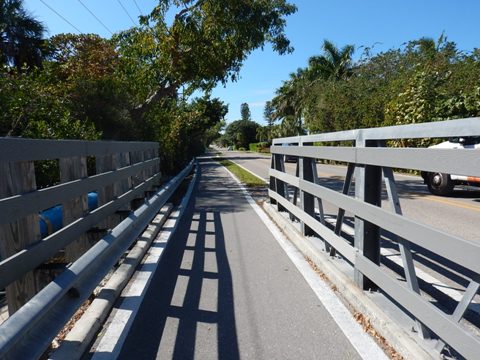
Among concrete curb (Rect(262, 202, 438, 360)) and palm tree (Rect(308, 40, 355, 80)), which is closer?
concrete curb (Rect(262, 202, 438, 360))

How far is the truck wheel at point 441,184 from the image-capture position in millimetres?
11781

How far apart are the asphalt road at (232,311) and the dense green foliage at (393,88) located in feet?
53.9

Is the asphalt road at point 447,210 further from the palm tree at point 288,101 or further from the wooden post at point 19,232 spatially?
the palm tree at point 288,101

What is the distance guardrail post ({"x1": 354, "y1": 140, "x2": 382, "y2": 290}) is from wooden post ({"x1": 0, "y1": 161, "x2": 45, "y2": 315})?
8.86 ft

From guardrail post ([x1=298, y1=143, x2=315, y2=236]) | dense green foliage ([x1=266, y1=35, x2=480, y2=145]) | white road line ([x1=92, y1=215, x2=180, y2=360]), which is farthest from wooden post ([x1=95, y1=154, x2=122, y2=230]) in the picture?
dense green foliage ([x1=266, y1=35, x2=480, y2=145])

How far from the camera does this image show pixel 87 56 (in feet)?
68.7

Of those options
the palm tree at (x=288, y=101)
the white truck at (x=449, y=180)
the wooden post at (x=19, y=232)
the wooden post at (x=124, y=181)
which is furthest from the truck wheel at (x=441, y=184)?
the palm tree at (x=288, y=101)

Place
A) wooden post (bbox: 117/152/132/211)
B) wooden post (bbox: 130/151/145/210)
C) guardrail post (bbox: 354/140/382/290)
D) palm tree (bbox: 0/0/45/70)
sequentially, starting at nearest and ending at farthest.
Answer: guardrail post (bbox: 354/140/382/290)
wooden post (bbox: 117/152/132/211)
wooden post (bbox: 130/151/145/210)
palm tree (bbox: 0/0/45/70)

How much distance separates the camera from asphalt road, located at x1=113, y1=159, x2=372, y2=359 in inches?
130

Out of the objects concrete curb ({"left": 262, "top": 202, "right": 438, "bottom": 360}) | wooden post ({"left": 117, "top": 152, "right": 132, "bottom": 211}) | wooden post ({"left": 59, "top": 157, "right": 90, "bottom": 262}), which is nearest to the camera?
concrete curb ({"left": 262, "top": 202, "right": 438, "bottom": 360})

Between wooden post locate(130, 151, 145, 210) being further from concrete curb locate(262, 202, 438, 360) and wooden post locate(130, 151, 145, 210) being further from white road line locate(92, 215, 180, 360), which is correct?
concrete curb locate(262, 202, 438, 360)

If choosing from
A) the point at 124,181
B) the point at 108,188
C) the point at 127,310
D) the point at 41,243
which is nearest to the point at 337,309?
the point at 127,310

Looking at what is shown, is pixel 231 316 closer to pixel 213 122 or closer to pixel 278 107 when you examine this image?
pixel 213 122

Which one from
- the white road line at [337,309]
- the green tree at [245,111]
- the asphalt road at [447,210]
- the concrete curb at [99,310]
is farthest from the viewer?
the green tree at [245,111]
